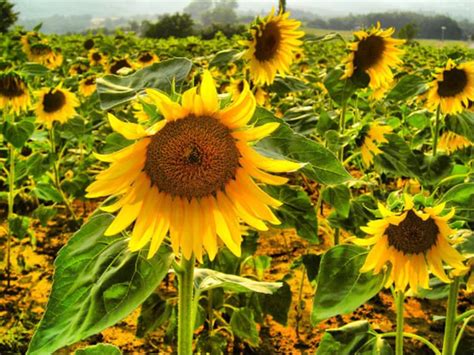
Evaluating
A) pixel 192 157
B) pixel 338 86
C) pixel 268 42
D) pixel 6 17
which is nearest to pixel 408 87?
pixel 338 86

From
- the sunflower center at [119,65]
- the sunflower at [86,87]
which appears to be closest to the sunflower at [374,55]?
the sunflower center at [119,65]

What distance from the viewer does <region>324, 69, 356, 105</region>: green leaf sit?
2223mm

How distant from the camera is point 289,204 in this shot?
65.9 inches

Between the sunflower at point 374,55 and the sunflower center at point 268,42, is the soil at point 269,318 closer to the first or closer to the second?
the sunflower at point 374,55

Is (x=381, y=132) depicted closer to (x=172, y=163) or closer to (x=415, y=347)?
(x=415, y=347)

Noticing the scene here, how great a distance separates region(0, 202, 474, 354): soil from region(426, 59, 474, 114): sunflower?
0.77 metres

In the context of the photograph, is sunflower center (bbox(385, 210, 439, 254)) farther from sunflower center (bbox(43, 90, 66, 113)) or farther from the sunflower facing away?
sunflower center (bbox(43, 90, 66, 113))

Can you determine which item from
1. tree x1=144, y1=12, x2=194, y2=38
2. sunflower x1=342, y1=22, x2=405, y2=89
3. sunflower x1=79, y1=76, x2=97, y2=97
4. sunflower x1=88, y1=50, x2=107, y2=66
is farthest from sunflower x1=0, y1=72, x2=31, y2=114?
tree x1=144, y1=12, x2=194, y2=38

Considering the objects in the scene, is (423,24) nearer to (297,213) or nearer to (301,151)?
(297,213)

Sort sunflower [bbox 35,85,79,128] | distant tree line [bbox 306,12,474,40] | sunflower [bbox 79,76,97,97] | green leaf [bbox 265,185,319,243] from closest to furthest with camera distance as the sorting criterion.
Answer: green leaf [bbox 265,185,319,243] < sunflower [bbox 35,85,79,128] < sunflower [bbox 79,76,97,97] < distant tree line [bbox 306,12,474,40]

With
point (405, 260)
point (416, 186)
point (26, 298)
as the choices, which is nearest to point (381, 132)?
point (405, 260)

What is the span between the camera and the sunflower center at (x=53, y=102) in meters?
3.58

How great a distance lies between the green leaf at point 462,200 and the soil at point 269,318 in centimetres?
67

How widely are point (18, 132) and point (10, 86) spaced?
0.49 metres
